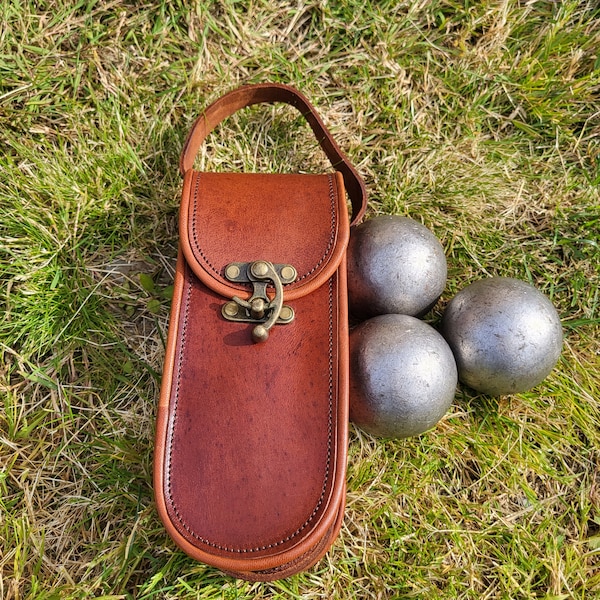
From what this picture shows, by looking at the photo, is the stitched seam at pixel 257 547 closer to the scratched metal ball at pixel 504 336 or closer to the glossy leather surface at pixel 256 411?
the glossy leather surface at pixel 256 411

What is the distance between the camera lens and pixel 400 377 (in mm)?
1996

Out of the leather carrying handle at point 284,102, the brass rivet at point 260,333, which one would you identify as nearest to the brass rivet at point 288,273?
the brass rivet at point 260,333

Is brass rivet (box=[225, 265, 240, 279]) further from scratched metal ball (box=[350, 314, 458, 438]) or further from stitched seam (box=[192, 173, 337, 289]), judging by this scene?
scratched metal ball (box=[350, 314, 458, 438])

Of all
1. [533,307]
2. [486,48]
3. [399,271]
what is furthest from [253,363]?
[486,48]

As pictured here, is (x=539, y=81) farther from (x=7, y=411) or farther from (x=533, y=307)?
(x=7, y=411)

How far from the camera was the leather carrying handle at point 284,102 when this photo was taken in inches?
94.7

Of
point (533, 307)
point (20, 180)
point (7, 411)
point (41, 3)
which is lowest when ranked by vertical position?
point (7, 411)

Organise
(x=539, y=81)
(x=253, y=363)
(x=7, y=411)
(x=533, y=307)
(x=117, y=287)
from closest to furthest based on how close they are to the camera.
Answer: (x=253, y=363) < (x=533, y=307) < (x=7, y=411) < (x=117, y=287) < (x=539, y=81)

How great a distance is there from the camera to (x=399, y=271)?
2145mm

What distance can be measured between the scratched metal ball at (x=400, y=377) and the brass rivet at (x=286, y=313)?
28cm

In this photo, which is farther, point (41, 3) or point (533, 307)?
point (41, 3)

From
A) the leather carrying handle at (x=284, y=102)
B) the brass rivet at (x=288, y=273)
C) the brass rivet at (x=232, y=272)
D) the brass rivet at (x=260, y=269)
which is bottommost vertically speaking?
the brass rivet at (x=232, y=272)

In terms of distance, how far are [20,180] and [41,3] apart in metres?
0.84

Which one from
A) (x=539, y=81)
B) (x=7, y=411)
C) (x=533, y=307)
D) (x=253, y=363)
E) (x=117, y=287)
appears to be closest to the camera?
(x=253, y=363)
